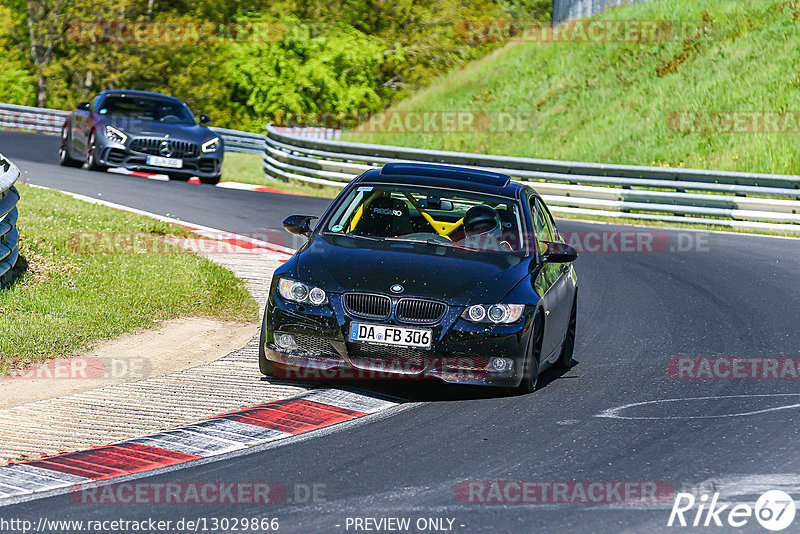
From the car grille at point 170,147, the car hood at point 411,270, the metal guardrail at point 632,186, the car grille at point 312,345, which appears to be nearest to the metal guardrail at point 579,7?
the metal guardrail at point 632,186

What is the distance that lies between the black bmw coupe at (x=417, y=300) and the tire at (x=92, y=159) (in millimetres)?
14309

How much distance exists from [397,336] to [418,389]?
2.32 ft

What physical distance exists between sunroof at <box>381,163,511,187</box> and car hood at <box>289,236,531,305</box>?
1.00m

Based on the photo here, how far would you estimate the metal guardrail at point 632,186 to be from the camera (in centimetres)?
2019

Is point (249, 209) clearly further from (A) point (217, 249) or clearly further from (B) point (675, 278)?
(B) point (675, 278)

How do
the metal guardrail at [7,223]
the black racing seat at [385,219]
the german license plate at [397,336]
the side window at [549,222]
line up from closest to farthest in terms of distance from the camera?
the german license plate at [397,336] < the black racing seat at [385,219] < the side window at [549,222] < the metal guardrail at [7,223]

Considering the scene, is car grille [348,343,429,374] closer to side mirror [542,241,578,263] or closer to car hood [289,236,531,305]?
car hood [289,236,531,305]

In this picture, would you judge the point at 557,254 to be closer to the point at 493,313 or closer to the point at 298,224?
the point at 493,313

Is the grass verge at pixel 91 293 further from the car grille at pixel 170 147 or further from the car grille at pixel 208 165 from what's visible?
the car grille at pixel 208 165

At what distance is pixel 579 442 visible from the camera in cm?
676

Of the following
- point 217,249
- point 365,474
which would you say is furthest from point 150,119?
point 365,474

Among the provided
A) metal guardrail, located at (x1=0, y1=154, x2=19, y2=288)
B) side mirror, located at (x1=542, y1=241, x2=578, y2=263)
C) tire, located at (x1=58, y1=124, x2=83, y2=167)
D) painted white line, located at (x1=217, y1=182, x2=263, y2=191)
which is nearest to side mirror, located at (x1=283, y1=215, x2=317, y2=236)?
side mirror, located at (x1=542, y1=241, x2=578, y2=263)

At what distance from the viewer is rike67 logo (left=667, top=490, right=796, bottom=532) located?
5.27 m

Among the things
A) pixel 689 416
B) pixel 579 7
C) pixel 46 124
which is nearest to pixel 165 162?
pixel 689 416
